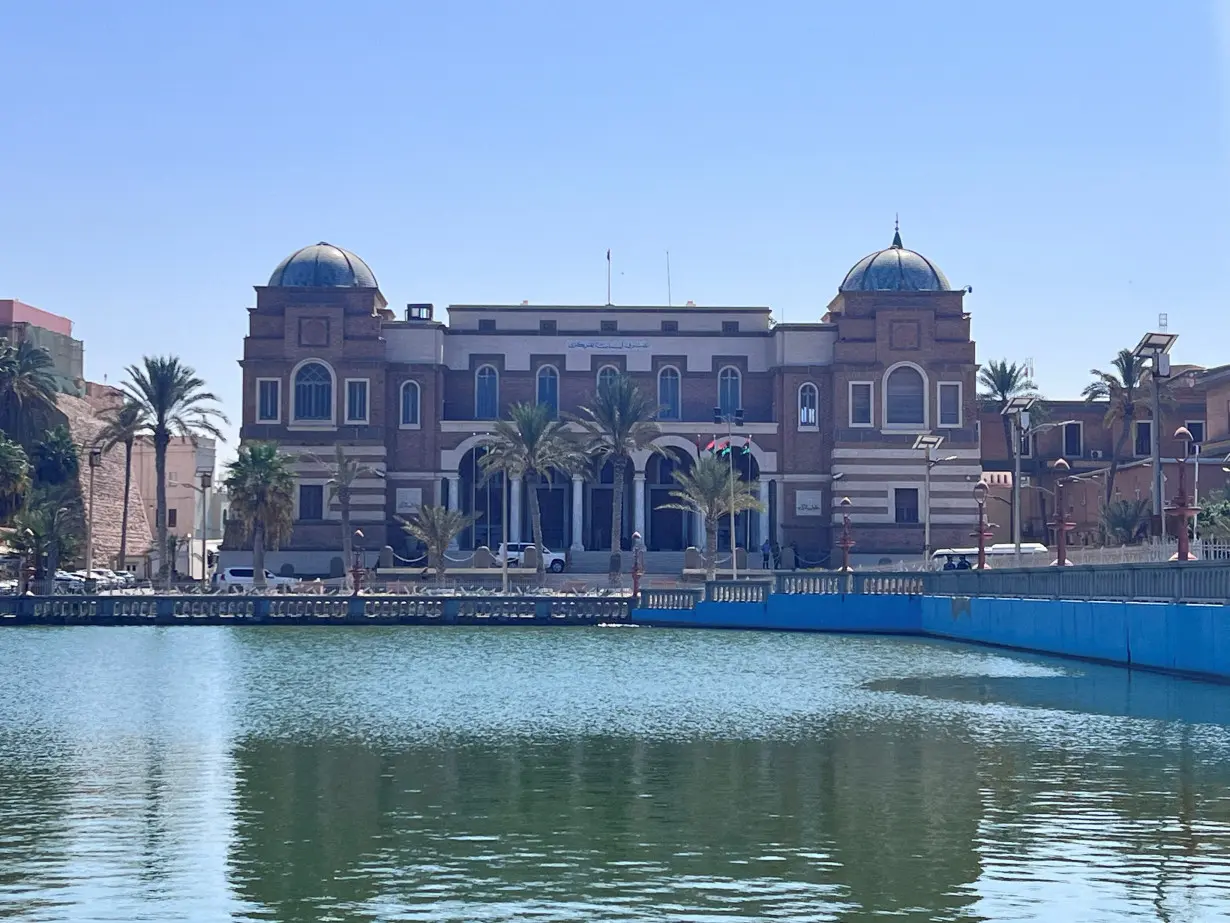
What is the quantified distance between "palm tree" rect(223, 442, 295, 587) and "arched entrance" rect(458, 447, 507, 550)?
15.9 metres

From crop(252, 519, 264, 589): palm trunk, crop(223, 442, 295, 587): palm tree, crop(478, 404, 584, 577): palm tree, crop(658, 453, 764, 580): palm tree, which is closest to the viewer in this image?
crop(223, 442, 295, 587): palm tree

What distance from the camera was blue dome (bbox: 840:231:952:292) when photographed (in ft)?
331

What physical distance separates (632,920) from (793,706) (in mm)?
21147

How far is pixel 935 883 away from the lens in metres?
17.8

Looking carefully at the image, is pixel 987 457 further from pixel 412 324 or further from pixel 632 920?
pixel 632 920

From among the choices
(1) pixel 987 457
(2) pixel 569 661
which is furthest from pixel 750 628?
(1) pixel 987 457

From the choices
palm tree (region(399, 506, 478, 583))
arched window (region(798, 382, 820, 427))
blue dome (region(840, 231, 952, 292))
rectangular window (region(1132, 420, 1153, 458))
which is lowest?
palm tree (region(399, 506, 478, 583))

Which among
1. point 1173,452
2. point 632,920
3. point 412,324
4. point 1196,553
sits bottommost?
point 632,920

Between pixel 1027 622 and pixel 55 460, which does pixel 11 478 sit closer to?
pixel 55 460

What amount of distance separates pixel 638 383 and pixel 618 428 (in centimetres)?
1027

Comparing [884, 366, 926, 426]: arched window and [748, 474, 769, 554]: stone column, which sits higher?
[884, 366, 926, 426]: arched window

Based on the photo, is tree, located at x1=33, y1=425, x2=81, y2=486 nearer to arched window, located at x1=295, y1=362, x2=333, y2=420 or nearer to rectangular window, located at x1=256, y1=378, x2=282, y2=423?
rectangular window, located at x1=256, y1=378, x2=282, y2=423

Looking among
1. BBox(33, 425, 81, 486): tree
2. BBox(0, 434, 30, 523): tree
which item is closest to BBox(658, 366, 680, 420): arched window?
BBox(33, 425, 81, 486): tree

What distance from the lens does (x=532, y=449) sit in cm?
8831
